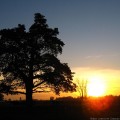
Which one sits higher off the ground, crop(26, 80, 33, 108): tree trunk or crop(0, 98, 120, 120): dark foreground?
crop(26, 80, 33, 108): tree trunk

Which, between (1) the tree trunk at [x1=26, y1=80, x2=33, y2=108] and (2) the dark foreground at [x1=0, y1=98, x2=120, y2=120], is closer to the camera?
(2) the dark foreground at [x1=0, y1=98, x2=120, y2=120]

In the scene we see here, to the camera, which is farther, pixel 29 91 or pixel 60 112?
pixel 29 91

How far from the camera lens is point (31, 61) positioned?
5200 centimetres

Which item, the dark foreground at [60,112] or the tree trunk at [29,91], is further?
the tree trunk at [29,91]

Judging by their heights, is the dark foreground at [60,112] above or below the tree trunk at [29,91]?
below

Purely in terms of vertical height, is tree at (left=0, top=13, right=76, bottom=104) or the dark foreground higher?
tree at (left=0, top=13, right=76, bottom=104)

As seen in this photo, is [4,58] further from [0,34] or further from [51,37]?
[51,37]

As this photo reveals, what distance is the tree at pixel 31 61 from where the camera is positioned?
170ft

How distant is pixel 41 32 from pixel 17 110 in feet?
41.1

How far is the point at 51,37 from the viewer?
53250 mm

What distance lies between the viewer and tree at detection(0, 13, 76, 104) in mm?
51750

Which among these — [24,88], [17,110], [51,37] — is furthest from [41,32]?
[17,110]

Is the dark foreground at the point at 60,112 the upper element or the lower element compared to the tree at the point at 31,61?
lower

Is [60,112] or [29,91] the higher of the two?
[29,91]
